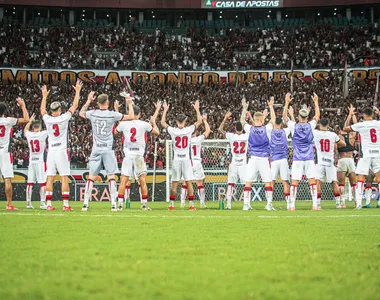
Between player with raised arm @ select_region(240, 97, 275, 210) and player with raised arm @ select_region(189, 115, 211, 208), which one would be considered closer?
player with raised arm @ select_region(240, 97, 275, 210)


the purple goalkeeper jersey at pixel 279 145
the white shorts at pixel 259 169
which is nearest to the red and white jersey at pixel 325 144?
the purple goalkeeper jersey at pixel 279 145

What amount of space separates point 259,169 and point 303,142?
1357 millimetres

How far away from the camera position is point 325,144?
16.0 meters

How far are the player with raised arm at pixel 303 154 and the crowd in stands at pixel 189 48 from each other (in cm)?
3322

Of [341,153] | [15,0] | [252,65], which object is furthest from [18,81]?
[341,153]

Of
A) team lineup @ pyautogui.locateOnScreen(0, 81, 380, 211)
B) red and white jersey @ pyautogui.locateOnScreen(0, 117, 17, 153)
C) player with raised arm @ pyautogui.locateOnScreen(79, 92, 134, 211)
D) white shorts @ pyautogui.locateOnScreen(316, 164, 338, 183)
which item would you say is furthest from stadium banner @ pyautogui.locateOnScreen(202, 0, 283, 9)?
player with raised arm @ pyautogui.locateOnScreen(79, 92, 134, 211)

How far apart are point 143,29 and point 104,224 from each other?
49.2m

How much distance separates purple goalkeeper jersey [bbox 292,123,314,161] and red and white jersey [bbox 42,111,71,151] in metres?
5.79

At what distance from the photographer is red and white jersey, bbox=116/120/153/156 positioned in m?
14.7

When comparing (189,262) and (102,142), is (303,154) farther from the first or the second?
(189,262)

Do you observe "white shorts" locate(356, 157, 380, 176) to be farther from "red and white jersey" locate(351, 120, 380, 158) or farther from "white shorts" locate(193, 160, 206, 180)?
"white shorts" locate(193, 160, 206, 180)

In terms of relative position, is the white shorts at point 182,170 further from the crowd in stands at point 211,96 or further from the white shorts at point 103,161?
the crowd in stands at point 211,96

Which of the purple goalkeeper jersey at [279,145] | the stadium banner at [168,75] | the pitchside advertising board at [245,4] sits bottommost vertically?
the purple goalkeeper jersey at [279,145]

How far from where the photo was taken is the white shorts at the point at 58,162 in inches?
543
